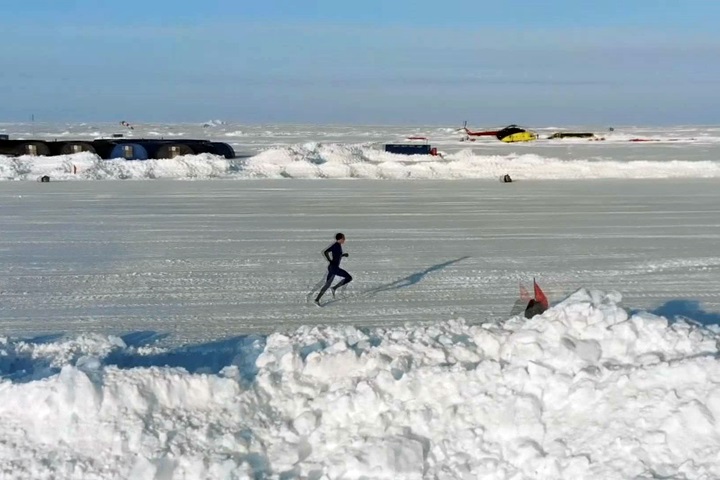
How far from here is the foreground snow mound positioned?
554 cm

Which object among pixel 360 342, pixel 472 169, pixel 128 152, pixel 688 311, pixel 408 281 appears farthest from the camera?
pixel 128 152

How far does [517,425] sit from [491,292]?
20.9 feet

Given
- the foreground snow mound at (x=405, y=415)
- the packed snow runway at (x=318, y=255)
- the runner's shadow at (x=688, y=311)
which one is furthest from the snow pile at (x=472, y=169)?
the foreground snow mound at (x=405, y=415)

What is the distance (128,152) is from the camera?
3728cm

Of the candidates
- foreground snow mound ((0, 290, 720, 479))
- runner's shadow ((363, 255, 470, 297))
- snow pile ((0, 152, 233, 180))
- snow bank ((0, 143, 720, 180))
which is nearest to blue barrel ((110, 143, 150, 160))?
snow pile ((0, 152, 233, 180))

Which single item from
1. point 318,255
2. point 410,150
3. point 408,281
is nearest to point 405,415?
point 408,281

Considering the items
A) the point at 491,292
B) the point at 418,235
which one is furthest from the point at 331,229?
the point at 491,292

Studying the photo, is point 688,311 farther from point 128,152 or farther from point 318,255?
point 128,152

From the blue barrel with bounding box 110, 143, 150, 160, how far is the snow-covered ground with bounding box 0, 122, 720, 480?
1513cm

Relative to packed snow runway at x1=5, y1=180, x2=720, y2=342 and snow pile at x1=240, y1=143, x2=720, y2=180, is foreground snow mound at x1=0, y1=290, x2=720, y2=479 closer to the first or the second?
packed snow runway at x1=5, y1=180, x2=720, y2=342

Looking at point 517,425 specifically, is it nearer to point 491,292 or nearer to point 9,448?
point 9,448

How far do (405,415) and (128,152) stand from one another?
3366cm

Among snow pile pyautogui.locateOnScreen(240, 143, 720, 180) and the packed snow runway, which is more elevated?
snow pile pyautogui.locateOnScreen(240, 143, 720, 180)

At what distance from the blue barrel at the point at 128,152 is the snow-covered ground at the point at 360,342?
1513 cm
